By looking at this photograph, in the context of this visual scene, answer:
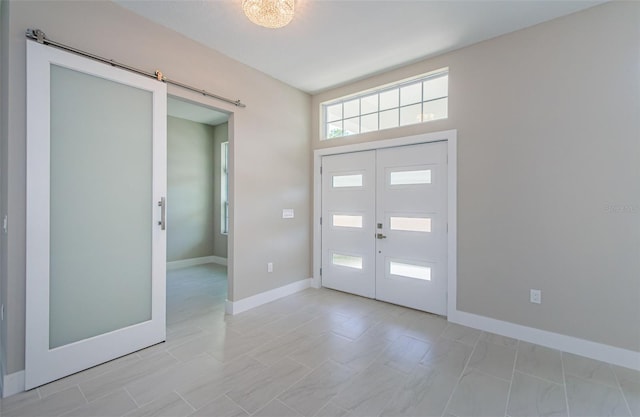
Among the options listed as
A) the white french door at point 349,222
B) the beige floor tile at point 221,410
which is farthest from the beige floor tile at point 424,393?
the white french door at point 349,222

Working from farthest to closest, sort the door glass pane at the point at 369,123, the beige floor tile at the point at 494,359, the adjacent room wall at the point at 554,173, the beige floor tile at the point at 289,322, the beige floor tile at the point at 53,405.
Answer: the door glass pane at the point at 369,123 → the beige floor tile at the point at 289,322 → the adjacent room wall at the point at 554,173 → the beige floor tile at the point at 494,359 → the beige floor tile at the point at 53,405

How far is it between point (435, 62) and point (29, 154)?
3899 mm

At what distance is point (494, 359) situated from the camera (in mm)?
2418

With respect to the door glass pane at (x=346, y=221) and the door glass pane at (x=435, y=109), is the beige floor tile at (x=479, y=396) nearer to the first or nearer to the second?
the door glass pane at (x=346, y=221)

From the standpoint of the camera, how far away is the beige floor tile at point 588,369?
2.15 meters

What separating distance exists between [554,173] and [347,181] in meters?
2.38

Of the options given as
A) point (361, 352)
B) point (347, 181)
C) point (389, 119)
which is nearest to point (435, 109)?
point (389, 119)

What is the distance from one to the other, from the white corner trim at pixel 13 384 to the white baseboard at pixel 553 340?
3778mm

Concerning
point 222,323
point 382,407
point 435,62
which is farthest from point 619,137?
point 222,323

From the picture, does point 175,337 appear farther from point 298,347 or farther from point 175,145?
point 175,145

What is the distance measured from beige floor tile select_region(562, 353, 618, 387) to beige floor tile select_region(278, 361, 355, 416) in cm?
179

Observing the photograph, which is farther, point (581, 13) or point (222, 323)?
point (222, 323)

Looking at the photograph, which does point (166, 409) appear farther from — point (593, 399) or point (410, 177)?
point (410, 177)

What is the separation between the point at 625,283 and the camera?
2348 millimetres
